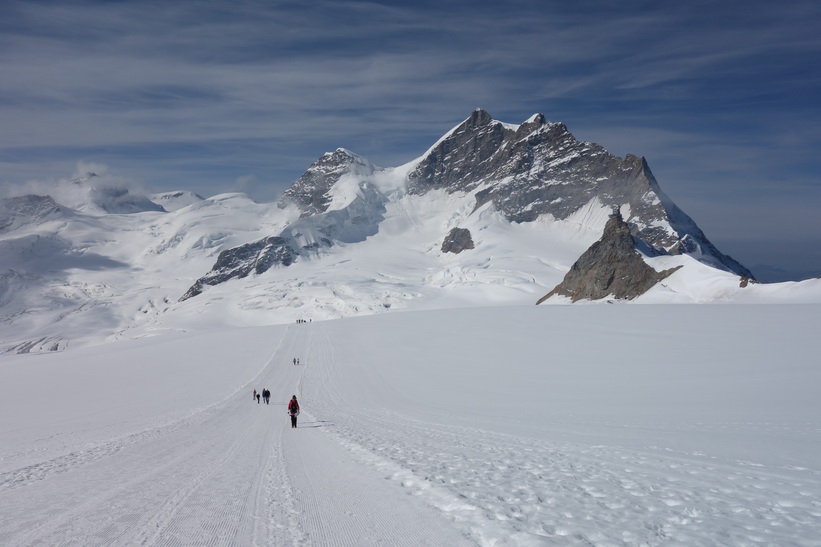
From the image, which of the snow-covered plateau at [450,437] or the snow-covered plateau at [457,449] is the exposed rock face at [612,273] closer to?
the snow-covered plateau at [450,437]

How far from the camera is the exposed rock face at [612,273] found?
284ft

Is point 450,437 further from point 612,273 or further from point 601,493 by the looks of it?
point 612,273

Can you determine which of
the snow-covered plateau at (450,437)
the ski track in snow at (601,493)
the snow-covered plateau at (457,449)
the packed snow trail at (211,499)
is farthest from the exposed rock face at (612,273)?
the packed snow trail at (211,499)

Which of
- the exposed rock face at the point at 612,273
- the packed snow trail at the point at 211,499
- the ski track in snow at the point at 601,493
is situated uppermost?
the exposed rock face at the point at 612,273

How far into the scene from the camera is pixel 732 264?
191 metres

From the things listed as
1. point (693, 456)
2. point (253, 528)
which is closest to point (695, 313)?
point (693, 456)

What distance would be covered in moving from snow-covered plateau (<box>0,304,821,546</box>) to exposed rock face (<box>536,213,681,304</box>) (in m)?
46.5

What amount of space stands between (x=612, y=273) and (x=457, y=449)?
280ft

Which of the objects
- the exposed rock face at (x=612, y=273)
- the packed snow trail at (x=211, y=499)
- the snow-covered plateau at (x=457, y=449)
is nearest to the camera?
the packed snow trail at (x=211, y=499)

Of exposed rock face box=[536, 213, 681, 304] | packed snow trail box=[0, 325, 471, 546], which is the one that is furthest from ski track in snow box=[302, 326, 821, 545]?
exposed rock face box=[536, 213, 681, 304]

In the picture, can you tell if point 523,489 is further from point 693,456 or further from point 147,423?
point 147,423

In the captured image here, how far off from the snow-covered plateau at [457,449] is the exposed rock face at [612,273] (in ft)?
153

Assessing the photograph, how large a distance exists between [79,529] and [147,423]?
597 inches

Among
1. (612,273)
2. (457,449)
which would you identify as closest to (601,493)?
(457,449)
